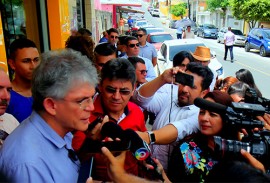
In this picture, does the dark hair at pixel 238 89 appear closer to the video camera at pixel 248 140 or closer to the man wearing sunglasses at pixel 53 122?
the video camera at pixel 248 140

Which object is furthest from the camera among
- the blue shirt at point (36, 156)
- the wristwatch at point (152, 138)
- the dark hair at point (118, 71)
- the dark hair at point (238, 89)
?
the dark hair at point (238, 89)

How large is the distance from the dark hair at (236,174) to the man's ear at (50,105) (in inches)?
32.5

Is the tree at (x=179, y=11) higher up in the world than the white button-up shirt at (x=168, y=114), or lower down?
higher up

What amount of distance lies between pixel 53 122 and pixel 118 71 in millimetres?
751

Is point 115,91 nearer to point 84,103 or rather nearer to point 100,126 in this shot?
point 100,126

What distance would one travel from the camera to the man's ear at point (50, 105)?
1.39 metres

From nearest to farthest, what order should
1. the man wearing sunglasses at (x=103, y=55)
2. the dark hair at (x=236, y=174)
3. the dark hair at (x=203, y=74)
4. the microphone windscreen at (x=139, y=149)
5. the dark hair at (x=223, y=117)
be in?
1. the dark hair at (x=236, y=174)
2. the microphone windscreen at (x=139, y=149)
3. the dark hair at (x=223, y=117)
4. the dark hair at (x=203, y=74)
5. the man wearing sunglasses at (x=103, y=55)

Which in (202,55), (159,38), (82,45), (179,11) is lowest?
(159,38)

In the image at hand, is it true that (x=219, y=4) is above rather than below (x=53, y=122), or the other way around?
above

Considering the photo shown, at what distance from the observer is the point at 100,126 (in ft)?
5.19

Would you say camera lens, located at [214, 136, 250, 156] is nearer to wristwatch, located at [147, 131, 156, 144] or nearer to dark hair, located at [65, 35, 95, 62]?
wristwatch, located at [147, 131, 156, 144]

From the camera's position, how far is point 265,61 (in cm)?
1405

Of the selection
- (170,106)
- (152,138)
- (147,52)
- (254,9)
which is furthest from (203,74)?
(254,9)

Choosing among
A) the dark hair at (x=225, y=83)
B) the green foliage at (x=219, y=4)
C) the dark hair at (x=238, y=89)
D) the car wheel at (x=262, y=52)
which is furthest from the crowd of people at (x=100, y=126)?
the green foliage at (x=219, y=4)
